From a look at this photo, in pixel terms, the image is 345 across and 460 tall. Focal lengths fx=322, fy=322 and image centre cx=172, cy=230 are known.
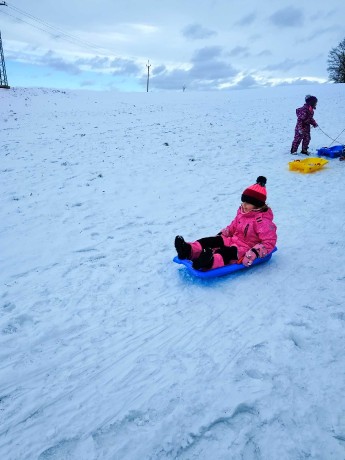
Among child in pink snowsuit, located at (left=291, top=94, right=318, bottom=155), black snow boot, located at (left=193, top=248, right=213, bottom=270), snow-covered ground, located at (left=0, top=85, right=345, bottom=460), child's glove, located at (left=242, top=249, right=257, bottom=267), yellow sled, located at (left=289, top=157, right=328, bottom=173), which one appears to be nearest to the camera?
snow-covered ground, located at (left=0, top=85, right=345, bottom=460)

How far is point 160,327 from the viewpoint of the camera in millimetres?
3084

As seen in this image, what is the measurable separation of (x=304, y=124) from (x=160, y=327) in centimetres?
840

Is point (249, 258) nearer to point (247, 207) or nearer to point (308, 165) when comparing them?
point (247, 207)

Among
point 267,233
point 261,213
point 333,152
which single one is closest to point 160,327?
point 267,233

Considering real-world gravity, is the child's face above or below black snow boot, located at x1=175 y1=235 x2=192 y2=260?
→ above

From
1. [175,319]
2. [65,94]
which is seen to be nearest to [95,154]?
[175,319]

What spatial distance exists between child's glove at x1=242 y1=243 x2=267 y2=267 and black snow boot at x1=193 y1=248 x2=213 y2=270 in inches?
16.6

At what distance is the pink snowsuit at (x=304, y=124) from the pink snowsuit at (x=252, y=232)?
255 inches

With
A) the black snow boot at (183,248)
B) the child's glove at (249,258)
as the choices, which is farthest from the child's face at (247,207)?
the black snow boot at (183,248)

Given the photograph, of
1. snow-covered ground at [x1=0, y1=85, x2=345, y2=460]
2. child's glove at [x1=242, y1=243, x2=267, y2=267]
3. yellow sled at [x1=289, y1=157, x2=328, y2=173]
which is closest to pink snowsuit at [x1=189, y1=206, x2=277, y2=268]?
child's glove at [x1=242, y1=243, x2=267, y2=267]

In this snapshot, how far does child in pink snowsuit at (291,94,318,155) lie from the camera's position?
912cm

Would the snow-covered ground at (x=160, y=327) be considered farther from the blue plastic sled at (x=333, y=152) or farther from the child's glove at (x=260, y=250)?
the blue plastic sled at (x=333, y=152)

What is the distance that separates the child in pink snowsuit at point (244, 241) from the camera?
3.59 metres

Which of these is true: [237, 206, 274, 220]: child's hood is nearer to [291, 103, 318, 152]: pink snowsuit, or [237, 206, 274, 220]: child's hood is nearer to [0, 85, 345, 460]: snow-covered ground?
[0, 85, 345, 460]: snow-covered ground
